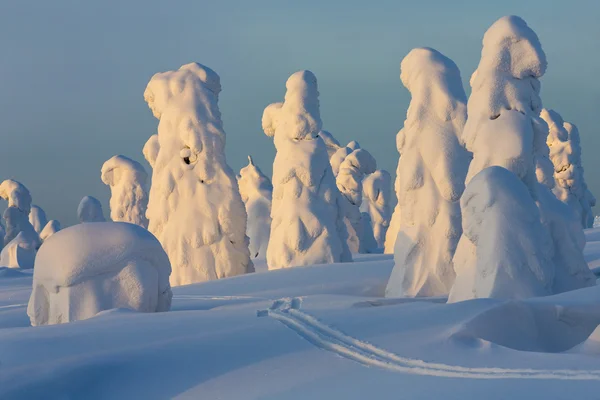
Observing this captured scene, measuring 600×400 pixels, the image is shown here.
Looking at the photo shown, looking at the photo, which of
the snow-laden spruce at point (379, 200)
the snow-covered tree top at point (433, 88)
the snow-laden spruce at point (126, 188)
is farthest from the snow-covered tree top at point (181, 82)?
the snow-laden spruce at point (379, 200)

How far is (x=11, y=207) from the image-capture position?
141 ft

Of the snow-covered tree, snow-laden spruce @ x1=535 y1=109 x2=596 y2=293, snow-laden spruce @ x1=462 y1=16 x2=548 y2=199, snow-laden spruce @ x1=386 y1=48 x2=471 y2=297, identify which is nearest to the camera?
snow-laden spruce @ x1=535 y1=109 x2=596 y2=293

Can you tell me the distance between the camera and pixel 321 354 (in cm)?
866

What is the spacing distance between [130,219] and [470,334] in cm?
2662

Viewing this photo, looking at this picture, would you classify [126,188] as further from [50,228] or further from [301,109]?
[301,109]

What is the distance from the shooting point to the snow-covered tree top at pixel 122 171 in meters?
34.3

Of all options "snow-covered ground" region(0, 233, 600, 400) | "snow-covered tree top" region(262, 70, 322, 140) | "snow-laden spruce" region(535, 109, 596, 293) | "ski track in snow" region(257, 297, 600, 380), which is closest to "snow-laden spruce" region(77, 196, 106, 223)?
"snow-covered tree top" region(262, 70, 322, 140)

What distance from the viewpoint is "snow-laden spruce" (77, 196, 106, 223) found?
126 feet

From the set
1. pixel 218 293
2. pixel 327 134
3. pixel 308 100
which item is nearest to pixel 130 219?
pixel 327 134

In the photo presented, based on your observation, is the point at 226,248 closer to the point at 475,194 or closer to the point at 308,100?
the point at 308,100

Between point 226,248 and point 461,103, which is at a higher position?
point 461,103

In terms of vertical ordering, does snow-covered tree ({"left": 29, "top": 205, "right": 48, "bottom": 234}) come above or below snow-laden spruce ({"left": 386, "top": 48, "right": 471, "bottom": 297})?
below

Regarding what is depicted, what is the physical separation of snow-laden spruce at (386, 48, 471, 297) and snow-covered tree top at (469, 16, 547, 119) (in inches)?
101

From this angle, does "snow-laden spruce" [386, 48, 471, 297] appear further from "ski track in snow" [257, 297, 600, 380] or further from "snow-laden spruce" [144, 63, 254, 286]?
"ski track in snow" [257, 297, 600, 380]
